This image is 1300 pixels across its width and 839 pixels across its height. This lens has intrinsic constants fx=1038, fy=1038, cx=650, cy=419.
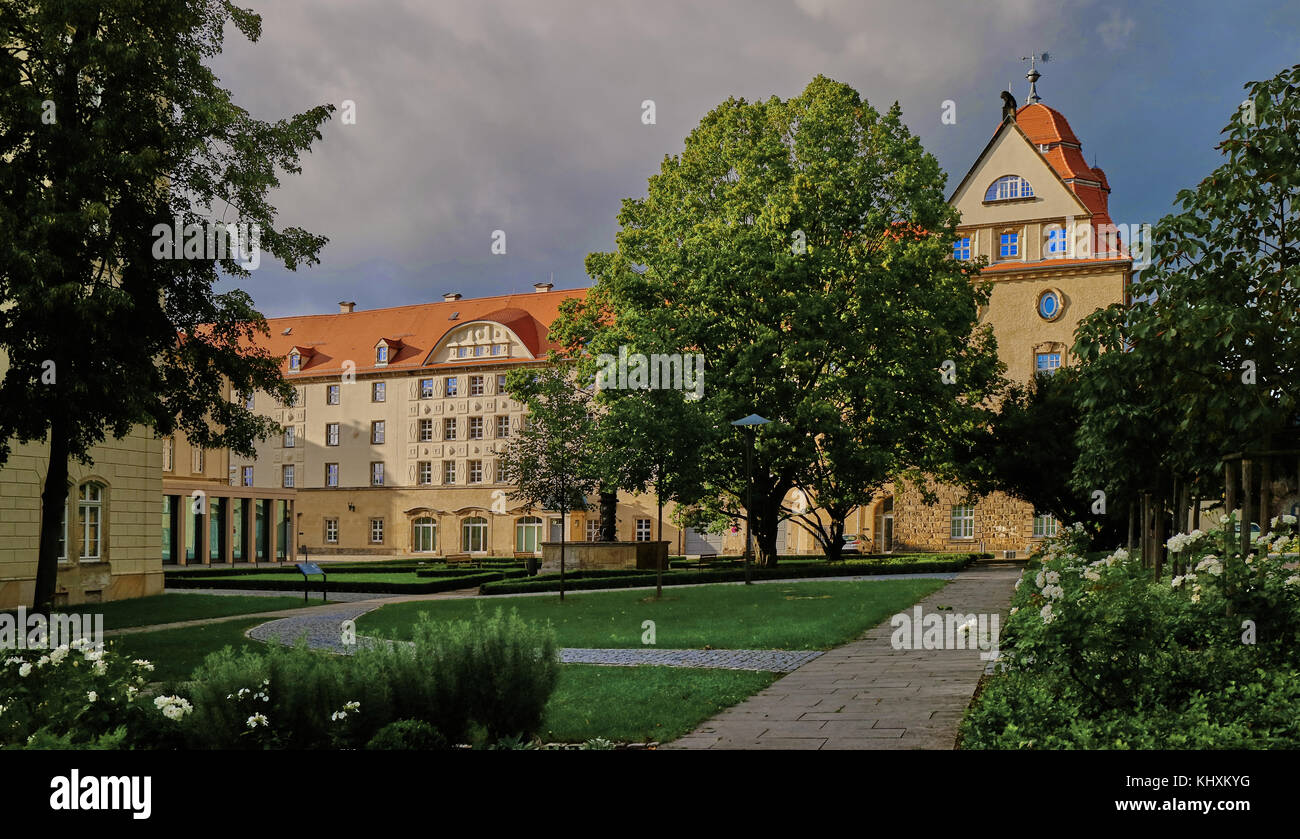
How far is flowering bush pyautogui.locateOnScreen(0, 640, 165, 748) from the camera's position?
616 centimetres

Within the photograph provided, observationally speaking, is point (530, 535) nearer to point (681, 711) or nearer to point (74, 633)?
point (74, 633)

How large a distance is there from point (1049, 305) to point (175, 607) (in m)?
38.1

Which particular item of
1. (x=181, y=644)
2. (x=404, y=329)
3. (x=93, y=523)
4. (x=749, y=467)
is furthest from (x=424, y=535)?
(x=181, y=644)

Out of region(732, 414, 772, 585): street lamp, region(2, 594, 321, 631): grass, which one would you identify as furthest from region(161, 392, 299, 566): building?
region(732, 414, 772, 585): street lamp

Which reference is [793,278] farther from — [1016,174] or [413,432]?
[413,432]

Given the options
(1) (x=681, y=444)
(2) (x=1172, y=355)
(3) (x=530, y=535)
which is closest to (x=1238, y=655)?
(2) (x=1172, y=355)

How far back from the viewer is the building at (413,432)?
2434 inches

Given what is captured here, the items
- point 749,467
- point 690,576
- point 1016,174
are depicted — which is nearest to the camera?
point 749,467

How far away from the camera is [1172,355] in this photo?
33.6 ft

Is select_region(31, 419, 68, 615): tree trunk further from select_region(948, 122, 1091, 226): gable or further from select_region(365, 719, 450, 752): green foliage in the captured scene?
select_region(948, 122, 1091, 226): gable

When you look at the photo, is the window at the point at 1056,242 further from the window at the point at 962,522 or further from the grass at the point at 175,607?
the grass at the point at 175,607

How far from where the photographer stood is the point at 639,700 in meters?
9.40

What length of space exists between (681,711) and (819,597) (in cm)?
1293

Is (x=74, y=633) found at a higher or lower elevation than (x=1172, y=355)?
lower
